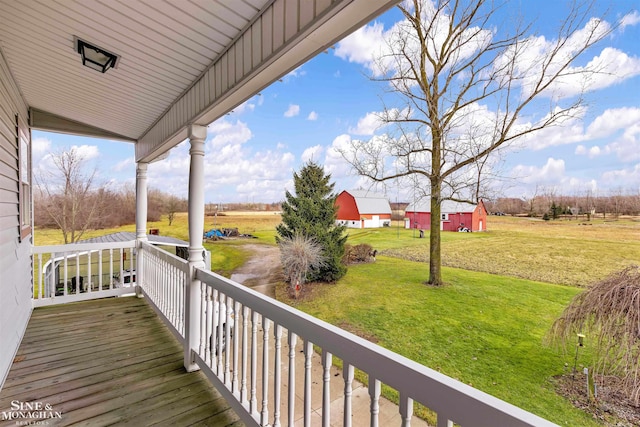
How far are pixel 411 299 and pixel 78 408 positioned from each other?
5313mm

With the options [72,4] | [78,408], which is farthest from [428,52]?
[78,408]

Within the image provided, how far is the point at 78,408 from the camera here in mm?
1966

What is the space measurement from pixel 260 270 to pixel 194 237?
601 centimetres

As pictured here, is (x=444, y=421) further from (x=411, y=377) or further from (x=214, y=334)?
(x=214, y=334)

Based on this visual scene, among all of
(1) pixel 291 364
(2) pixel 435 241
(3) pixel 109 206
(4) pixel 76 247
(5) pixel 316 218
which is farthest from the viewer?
(3) pixel 109 206

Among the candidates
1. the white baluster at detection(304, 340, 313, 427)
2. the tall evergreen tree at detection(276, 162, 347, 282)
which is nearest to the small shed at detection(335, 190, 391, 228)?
the tall evergreen tree at detection(276, 162, 347, 282)

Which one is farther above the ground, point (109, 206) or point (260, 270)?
point (109, 206)

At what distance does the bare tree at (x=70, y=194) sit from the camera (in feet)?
27.3

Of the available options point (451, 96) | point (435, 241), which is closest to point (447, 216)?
point (435, 241)

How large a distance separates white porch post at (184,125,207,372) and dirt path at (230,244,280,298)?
502cm

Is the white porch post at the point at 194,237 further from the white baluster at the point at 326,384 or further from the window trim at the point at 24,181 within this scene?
the window trim at the point at 24,181

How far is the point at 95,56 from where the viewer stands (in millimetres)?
2088

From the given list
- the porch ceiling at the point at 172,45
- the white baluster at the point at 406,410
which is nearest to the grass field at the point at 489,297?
the white baluster at the point at 406,410

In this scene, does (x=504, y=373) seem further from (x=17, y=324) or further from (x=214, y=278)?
(x=17, y=324)
